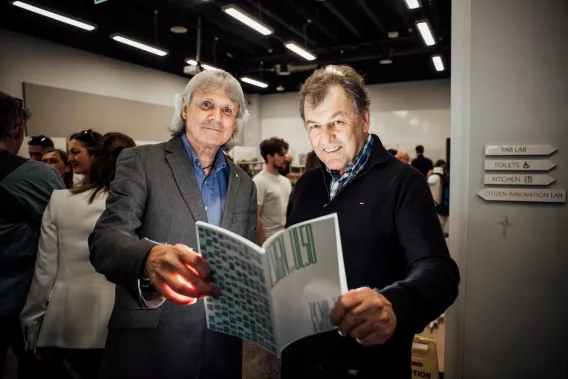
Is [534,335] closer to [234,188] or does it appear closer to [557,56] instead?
[557,56]

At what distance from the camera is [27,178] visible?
203cm

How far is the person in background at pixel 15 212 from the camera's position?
6.44ft

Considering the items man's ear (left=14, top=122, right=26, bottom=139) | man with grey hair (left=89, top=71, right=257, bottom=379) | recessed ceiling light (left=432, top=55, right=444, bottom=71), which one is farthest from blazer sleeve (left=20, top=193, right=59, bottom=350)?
recessed ceiling light (left=432, top=55, right=444, bottom=71)

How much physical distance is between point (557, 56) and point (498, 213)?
3.12 ft

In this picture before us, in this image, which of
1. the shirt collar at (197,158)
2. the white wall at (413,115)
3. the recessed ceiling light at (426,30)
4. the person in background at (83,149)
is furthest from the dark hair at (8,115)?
the white wall at (413,115)

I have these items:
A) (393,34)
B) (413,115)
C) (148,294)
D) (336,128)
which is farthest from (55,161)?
(413,115)

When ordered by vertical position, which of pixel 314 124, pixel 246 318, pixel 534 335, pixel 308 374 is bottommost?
pixel 534 335

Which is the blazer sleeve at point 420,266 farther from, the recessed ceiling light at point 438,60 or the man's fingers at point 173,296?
the recessed ceiling light at point 438,60

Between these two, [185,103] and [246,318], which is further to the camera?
[185,103]

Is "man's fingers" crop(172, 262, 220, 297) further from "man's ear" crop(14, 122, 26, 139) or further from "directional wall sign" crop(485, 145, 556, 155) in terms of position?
"directional wall sign" crop(485, 145, 556, 155)

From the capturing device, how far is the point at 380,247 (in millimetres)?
1204

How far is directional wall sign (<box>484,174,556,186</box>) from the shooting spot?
2.18 metres

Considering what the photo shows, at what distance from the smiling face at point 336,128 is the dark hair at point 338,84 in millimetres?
15

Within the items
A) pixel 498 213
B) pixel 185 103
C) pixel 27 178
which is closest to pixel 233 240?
pixel 185 103
